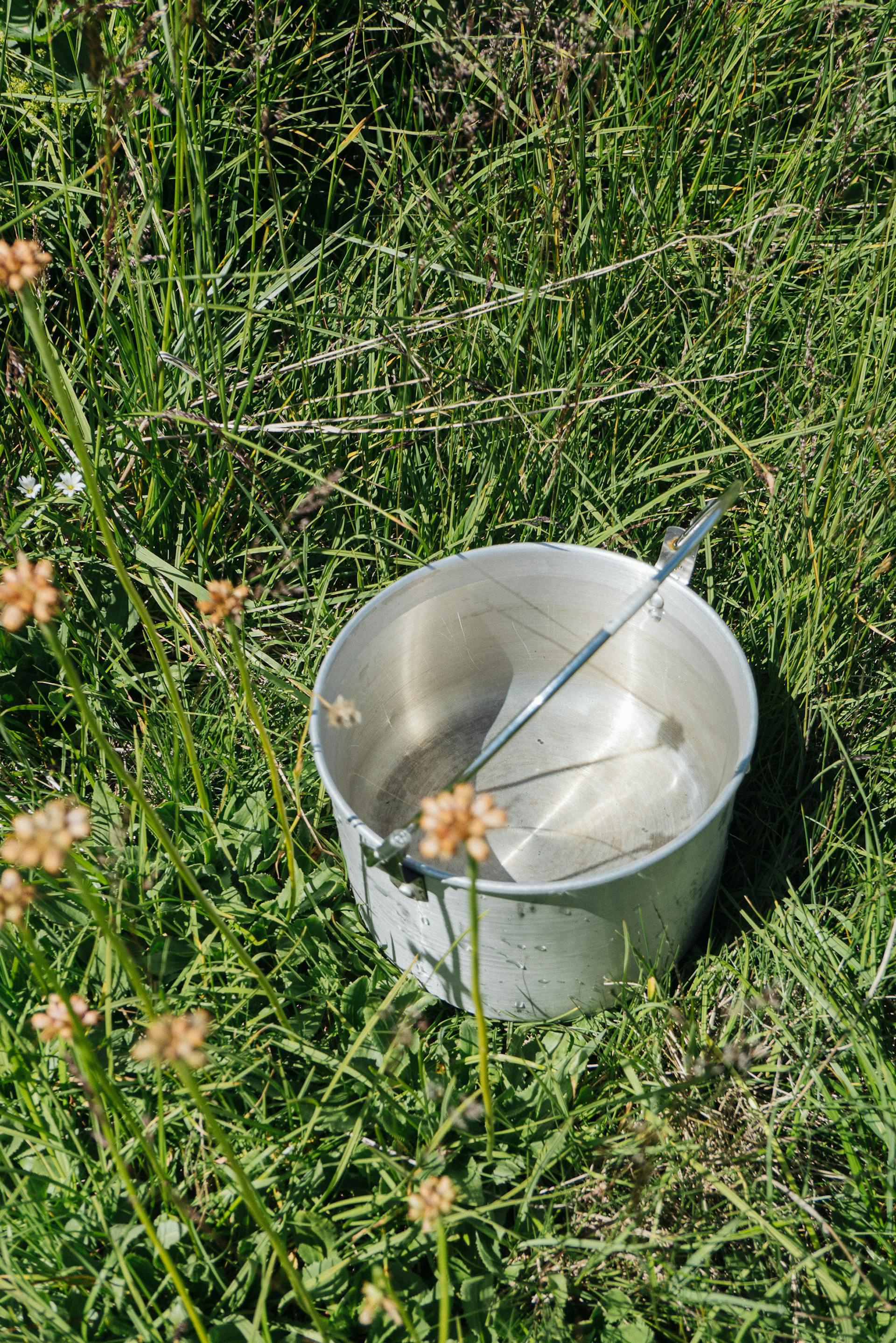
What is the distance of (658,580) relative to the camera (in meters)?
1.38

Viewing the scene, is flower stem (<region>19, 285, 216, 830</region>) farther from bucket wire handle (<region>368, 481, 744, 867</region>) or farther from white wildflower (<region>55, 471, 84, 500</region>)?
white wildflower (<region>55, 471, 84, 500</region>)

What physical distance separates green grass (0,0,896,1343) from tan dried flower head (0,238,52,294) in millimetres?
349

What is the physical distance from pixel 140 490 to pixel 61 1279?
110cm

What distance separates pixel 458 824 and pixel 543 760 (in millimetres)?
1074

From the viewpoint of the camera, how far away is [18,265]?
698 millimetres

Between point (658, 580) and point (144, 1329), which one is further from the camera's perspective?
point (658, 580)

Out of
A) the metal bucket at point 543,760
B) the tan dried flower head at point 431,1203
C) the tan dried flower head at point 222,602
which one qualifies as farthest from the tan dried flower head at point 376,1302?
the tan dried flower head at point 222,602

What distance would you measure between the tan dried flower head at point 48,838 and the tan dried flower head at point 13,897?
2.3 inches

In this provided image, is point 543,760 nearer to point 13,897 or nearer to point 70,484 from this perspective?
point 70,484

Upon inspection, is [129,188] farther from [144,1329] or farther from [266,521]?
[144,1329]

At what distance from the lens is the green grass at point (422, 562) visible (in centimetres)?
109

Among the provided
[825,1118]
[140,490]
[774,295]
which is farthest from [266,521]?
[825,1118]

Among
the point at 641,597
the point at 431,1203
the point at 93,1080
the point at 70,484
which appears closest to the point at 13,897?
the point at 93,1080

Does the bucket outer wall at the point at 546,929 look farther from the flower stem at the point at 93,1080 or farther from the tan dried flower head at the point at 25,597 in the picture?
the tan dried flower head at the point at 25,597
